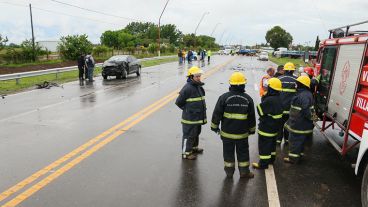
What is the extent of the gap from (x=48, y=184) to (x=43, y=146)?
202 cm

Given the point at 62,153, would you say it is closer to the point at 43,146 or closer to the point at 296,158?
the point at 43,146

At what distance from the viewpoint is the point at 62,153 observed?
6531 millimetres

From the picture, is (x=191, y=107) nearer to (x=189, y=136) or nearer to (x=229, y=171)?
(x=189, y=136)

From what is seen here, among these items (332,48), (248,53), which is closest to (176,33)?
(248,53)

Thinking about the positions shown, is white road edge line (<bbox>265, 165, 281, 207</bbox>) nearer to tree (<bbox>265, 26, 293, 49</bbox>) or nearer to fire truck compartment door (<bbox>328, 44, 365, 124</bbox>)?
fire truck compartment door (<bbox>328, 44, 365, 124</bbox>)

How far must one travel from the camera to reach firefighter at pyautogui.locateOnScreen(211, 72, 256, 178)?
5.32m

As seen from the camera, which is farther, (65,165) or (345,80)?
(345,80)

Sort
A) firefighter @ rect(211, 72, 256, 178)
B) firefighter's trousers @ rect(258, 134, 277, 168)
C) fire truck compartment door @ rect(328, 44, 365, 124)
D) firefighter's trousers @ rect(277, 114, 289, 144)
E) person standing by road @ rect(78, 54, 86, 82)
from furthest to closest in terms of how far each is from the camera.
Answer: person standing by road @ rect(78, 54, 86, 82)
firefighter's trousers @ rect(277, 114, 289, 144)
firefighter's trousers @ rect(258, 134, 277, 168)
fire truck compartment door @ rect(328, 44, 365, 124)
firefighter @ rect(211, 72, 256, 178)

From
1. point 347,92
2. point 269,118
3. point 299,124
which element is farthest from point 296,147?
point 347,92

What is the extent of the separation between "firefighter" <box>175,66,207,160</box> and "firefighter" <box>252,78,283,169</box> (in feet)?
3.58

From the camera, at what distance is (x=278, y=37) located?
123 meters

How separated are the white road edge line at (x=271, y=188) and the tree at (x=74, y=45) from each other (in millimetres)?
Answer: 33031

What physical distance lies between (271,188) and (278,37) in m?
124

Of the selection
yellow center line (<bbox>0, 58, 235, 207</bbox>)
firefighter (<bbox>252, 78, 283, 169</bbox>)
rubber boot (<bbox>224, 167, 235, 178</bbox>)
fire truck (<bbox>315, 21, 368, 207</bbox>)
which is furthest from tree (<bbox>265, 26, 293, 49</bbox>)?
rubber boot (<bbox>224, 167, 235, 178</bbox>)
